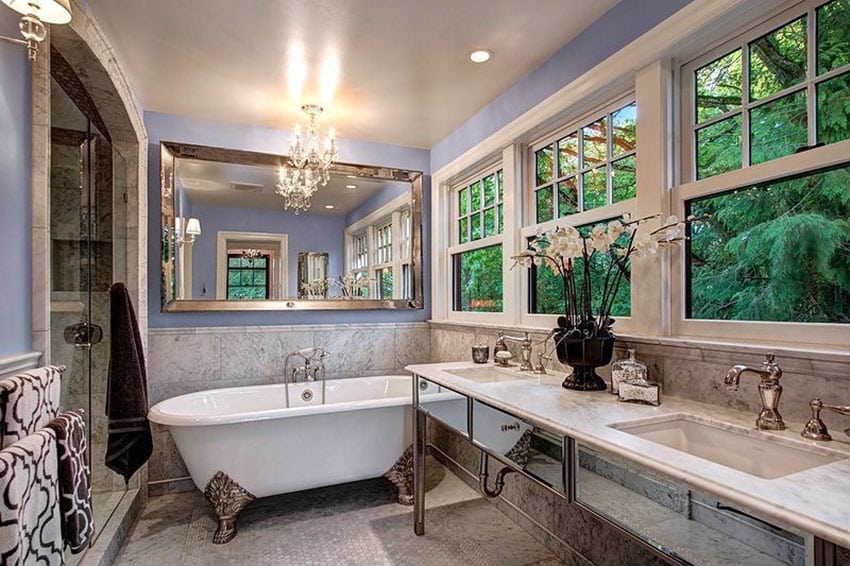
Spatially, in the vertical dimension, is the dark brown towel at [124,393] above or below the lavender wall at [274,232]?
below

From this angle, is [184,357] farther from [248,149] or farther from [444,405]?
[444,405]

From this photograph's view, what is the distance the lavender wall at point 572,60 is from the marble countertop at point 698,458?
144 cm

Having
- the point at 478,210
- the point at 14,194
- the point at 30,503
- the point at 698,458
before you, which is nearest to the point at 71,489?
the point at 30,503

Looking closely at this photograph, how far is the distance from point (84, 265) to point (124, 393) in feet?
2.31

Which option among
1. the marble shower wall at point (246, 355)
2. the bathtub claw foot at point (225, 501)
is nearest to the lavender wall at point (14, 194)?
the bathtub claw foot at point (225, 501)

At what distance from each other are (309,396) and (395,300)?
0.97m

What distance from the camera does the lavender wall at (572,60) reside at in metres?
1.89

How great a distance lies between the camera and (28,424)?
1.23 metres

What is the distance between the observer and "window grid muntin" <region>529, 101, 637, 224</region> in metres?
2.19

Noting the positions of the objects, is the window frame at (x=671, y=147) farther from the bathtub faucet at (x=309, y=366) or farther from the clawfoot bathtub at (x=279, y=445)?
the bathtub faucet at (x=309, y=366)

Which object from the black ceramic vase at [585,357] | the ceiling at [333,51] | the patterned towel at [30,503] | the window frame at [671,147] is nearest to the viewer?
the patterned towel at [30,503]

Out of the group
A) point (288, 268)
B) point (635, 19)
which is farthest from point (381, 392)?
point (635, 19)

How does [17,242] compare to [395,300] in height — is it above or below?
above

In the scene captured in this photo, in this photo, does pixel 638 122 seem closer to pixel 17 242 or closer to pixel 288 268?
pixel 17 242
